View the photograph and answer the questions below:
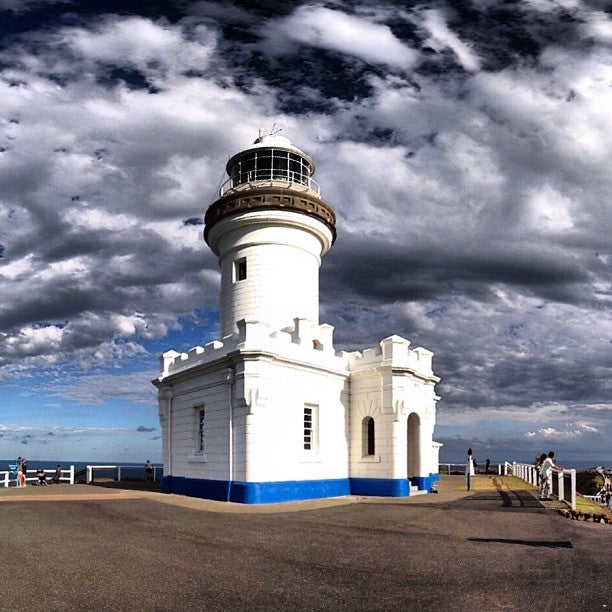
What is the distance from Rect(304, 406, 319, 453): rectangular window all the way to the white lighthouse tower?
0.04 meters

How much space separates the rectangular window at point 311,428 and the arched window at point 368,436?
2.05 m

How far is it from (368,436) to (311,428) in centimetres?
242

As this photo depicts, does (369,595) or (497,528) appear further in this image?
(497,528)

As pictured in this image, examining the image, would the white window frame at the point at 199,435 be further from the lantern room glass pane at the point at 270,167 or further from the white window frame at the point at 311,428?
the lantern room glass pane at the point at 270,167

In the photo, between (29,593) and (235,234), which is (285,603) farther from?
(235,234)

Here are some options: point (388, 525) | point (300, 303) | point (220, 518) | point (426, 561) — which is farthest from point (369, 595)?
point (300, 303)

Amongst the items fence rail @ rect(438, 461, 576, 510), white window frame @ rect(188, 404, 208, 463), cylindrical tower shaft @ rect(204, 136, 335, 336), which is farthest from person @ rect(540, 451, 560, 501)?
white window frame @ rect(188, 404, 208, 463)

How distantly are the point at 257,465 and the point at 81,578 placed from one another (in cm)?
1067

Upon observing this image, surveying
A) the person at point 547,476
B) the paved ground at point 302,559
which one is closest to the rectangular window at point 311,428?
the paved ground at point 302,559

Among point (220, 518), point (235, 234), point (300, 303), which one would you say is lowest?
point (220, 518)

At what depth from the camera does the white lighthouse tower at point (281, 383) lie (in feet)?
63.0

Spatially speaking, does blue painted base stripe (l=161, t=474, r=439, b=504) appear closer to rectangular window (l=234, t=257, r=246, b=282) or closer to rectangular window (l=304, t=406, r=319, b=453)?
rectangular window (l=304, t=406, r=319, b=453)

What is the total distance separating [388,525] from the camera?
44.9 ft

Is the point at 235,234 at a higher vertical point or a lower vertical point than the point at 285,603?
higher
